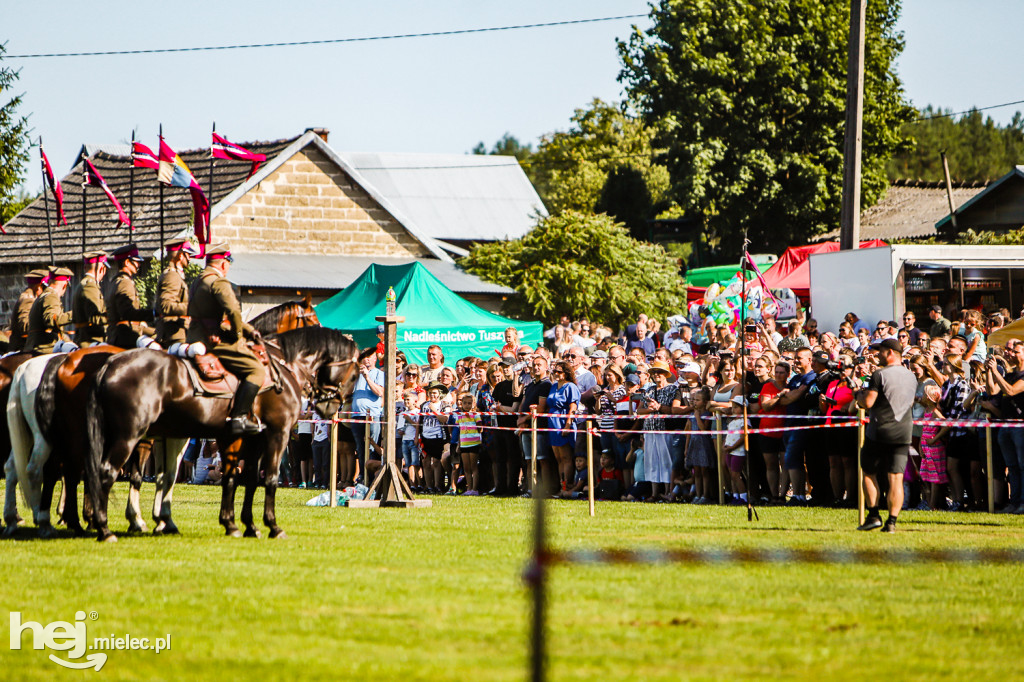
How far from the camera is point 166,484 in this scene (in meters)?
14.0

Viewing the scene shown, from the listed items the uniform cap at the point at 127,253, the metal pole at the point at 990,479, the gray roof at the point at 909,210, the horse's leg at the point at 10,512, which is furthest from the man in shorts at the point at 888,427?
the gray roof at the point at 909,210

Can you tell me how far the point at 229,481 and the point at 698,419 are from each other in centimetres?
810

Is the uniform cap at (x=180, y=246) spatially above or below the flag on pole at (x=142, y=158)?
below

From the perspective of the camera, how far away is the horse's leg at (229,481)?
13.6 m

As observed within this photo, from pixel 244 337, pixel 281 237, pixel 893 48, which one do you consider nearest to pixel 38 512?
pixel 244 337

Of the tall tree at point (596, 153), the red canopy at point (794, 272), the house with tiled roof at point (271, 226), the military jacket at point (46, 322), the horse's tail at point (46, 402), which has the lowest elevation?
the horse's tail at point (46, 402)

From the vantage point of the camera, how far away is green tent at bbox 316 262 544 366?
30.1 meters

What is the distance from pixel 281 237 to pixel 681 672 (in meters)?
39.5

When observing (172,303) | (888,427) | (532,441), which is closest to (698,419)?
(532,441)

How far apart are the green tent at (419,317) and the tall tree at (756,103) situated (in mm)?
25661

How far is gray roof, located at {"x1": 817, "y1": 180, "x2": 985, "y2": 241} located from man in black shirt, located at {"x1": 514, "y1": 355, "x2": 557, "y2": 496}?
Result: 3846 cm

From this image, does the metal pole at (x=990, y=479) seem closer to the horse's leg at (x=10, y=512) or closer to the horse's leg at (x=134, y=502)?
the horse's leg at (x=134, y=502)

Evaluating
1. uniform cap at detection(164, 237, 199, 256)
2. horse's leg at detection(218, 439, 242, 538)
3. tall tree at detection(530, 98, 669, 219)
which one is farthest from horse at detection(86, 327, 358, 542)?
tall tree at detection(530, 98, 669, 219)

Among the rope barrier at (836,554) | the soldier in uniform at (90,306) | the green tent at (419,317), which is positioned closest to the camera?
the rope barrier at (836,554)
